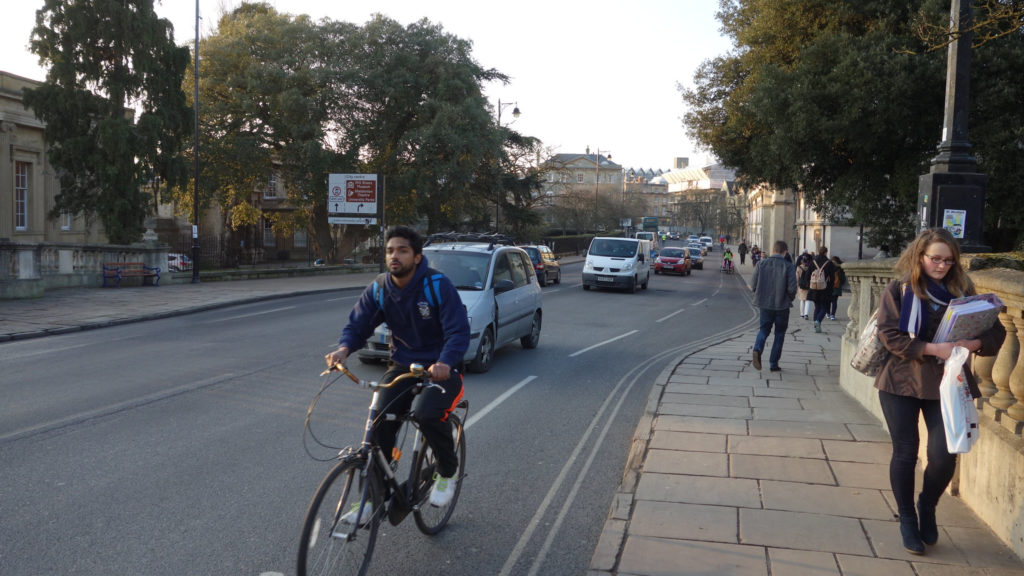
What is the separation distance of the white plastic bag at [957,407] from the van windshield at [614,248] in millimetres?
23125

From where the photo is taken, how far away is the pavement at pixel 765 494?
13.3ft

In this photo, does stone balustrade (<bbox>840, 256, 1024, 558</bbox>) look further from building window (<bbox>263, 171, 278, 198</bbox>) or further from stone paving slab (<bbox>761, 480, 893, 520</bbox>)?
building window (<bbox>263, 171, 278, 198</bbox>)

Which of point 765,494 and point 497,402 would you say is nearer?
point 765,494

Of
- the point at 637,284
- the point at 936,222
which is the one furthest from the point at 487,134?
the point at 936,222

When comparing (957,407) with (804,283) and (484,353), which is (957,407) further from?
(804,283)

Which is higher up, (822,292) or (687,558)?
(822,292)

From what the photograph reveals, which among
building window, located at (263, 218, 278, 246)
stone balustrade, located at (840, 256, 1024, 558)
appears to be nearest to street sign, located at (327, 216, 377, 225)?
building window, located at (263, 218, 278, 246)

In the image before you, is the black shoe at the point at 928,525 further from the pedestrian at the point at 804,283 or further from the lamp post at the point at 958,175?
the pedestrian at the point at 804,283

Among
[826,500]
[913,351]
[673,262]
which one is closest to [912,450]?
[913,351]

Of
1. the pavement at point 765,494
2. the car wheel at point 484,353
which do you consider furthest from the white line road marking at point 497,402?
the pavement at point 765,494

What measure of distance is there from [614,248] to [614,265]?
4.76ft

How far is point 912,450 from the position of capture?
409 cm

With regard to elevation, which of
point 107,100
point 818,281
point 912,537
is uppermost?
point 107,100

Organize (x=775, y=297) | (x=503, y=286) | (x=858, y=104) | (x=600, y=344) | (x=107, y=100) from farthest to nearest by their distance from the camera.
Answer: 1. (x=107, y=100)
2. (x=858, y=104)
3. (x=600, y=344)
4. (x=503, y=286)
5. (x=775, y=297)
